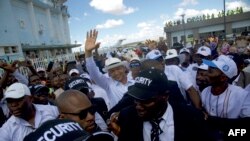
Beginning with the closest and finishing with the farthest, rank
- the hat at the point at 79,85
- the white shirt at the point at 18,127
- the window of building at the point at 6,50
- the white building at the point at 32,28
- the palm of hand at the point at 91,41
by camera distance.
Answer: the white shirt at the point at 18,127 → the hat at the point at 79,85 → the palm of hand at the point at 91,41 → the window of building at the point at 6,50 → the white building at the point at 32,28

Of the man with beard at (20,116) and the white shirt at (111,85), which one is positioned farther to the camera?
the white shirt at (111,85)

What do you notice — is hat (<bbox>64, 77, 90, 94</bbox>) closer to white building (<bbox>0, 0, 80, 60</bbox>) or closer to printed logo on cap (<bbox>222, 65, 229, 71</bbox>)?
printed logo on cap (<bbox>222, 65, 229, 71</bbox>)

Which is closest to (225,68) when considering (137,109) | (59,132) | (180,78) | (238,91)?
(238,91)

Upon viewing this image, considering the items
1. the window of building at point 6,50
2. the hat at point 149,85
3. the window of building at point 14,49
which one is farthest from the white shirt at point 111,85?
the window of building at point 14,49

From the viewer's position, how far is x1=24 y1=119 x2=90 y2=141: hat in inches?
48.8

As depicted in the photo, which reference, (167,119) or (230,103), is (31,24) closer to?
(230,103)

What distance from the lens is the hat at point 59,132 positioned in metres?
1.24

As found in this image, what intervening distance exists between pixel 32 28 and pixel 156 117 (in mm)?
30616

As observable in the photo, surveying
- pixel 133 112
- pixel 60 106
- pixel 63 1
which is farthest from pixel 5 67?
pixel 63 1

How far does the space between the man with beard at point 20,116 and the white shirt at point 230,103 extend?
7.00 ft

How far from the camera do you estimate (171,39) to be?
163 ft

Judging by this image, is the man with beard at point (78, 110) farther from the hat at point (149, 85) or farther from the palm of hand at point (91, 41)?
the palm of hand at point (91, 41)

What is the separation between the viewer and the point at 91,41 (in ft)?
14.5

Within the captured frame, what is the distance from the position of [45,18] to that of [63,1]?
346 inches
